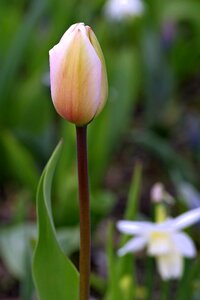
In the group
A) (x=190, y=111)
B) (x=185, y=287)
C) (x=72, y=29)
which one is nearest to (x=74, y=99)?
(x=72, y=29)

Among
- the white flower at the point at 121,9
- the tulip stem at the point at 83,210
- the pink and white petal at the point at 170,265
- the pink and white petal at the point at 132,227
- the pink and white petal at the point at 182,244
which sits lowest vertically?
the pink and white petal at the point at 170,265

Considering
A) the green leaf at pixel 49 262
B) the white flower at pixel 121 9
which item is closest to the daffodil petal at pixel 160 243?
the green leaf at pixel 49 262

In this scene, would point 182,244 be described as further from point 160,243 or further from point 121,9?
point 121,9

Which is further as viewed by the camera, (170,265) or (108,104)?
(108,104)

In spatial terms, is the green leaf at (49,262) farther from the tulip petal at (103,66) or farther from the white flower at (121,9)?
the white flower at (121,9)

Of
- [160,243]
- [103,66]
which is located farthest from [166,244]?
[103,66]

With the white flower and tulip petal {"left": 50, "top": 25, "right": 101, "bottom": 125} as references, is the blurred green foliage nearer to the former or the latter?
the white flower

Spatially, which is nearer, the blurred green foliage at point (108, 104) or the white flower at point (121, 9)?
the blurred green foliage at point (108, 104)
